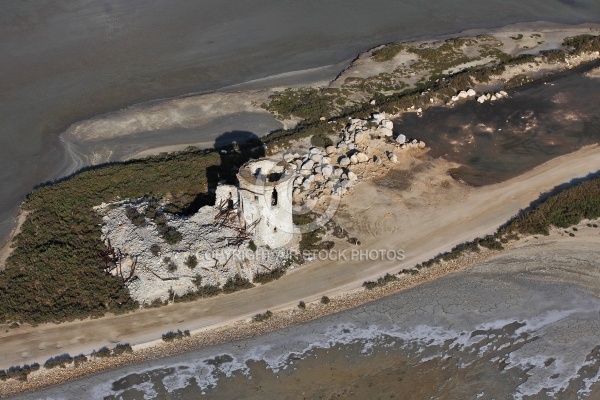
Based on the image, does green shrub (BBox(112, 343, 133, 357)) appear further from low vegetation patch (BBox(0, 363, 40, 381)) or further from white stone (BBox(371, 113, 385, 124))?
white stone (BBox(371, 113, 385, 124))

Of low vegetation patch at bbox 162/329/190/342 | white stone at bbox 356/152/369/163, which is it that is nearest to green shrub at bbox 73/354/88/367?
low vegetation patch at bbox 162/329/190/342

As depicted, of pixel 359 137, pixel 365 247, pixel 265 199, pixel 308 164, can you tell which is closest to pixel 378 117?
pixel 359 137

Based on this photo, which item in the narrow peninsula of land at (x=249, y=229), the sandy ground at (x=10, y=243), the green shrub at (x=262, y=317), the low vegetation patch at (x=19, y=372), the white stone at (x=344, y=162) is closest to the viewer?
the low vegetation patch at (x=19, y=372)

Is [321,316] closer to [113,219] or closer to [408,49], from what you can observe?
[113,219]

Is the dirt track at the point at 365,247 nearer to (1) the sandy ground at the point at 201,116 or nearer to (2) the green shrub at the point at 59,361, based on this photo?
(2) the green shrub at the point at 59,361

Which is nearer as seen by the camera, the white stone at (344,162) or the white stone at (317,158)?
the white stone at (344,162)

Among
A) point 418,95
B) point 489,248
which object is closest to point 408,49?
point 418,95

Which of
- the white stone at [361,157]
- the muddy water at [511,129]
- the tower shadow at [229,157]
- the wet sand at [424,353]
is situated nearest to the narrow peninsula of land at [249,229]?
the tower shadow at [229,157]
